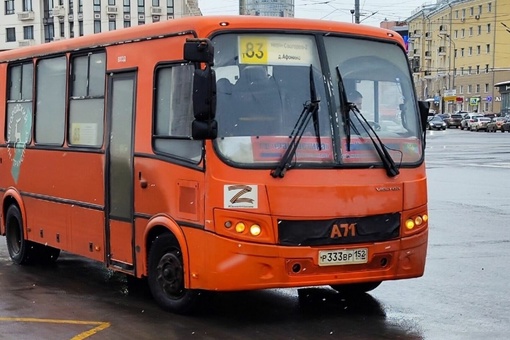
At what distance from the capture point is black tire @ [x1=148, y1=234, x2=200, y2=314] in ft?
25.5

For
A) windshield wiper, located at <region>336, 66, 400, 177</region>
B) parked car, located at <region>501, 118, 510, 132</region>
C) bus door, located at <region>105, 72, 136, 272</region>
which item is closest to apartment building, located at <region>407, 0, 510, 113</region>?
parked car, located at <region>501, 118, 510, 132</region>

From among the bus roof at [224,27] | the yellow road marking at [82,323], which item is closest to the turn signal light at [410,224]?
the bus roof at [224,27]

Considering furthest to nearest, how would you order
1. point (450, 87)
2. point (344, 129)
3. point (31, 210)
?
1. point (450, 87)
2. point (31, 210)
3. point (344, 129)

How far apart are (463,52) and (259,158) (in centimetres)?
11561

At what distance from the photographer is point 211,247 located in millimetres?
7219

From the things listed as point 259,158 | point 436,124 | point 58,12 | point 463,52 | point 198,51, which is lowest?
point 436,124

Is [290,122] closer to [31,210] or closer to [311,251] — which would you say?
[311,251]

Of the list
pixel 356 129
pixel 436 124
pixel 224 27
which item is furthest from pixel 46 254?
pixel 436 124

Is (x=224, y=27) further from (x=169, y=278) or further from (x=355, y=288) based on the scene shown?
(x=355, y=288)

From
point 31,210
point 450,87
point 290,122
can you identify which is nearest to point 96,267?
point 31,210

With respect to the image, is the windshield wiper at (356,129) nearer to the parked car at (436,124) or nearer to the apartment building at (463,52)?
the parked car at (436,124)

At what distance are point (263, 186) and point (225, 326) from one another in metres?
1.32

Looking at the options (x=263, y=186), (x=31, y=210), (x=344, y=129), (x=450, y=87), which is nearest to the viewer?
(x=263, y=186)

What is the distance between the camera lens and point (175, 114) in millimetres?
7797
